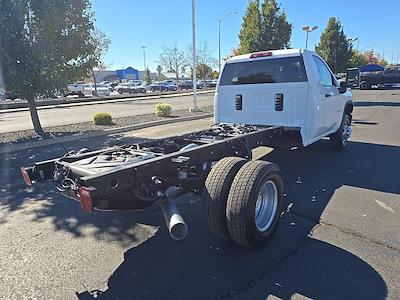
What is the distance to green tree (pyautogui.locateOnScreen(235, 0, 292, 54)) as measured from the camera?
2022 centimetres

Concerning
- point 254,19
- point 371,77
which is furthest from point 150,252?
point 371,77

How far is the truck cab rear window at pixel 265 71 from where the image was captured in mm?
5836

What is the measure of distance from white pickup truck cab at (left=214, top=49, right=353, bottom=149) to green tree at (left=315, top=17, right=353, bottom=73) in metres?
31.7

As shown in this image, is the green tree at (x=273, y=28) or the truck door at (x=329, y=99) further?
the green tree at (x=273, y=28)

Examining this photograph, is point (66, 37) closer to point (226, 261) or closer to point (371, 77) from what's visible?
point (226, 261)

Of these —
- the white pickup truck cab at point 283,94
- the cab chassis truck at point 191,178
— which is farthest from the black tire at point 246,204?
the white pickup truck cab at point 283,94

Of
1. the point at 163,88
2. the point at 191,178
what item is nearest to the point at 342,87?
the point at 191,178

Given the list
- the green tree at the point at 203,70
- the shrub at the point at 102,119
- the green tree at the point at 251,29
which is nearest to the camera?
the shrub at the point at 102,119

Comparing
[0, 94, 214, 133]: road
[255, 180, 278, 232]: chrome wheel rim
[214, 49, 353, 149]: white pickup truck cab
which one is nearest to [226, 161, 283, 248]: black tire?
[255, 180, 278, 232]: chrome wheel rim

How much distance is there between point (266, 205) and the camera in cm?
363

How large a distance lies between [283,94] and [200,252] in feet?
11.9

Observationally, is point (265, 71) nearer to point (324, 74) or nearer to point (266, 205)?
point (324, 74)

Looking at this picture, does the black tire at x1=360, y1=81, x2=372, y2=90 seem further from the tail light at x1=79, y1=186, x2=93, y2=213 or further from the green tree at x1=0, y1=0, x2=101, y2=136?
the tail light at x1=79, y1=186, x2=93, y2=213

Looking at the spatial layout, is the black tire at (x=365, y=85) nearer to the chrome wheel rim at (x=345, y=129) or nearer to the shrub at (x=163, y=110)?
the shrub at (x=163, y=110)
